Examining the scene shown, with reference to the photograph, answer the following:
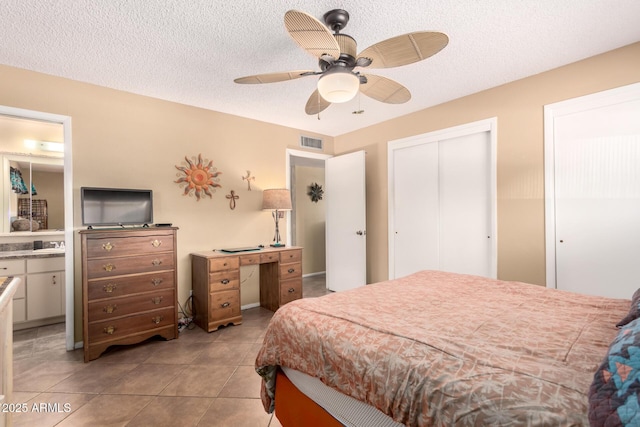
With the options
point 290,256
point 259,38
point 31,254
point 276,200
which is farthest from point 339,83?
point 31,254

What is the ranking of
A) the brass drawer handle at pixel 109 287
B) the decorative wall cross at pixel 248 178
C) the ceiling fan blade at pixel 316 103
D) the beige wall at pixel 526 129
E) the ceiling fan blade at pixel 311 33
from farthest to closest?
the decorative wall cross at pixel 248 178 < the brass drawer handle at pixel 109 287 < the beige wall at pixel 526 129 < the ceiling fan blade at pixel 316 103 < the ceiling fan blade at pixel 311 33

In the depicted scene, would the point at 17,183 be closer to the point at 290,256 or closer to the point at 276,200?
the point at 276,200

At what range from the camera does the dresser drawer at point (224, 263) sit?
10.1 feet

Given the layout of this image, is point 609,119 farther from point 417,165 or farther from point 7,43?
point 7,43

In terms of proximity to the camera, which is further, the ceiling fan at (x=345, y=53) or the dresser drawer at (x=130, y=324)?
the dresser drawer at (x=130, y=324)

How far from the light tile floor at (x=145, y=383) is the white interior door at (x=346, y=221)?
1.79m

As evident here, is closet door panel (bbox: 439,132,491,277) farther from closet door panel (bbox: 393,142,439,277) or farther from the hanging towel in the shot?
the hanging towel

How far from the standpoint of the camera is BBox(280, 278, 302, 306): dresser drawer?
11.9 feet

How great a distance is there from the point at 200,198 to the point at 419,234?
107 inches

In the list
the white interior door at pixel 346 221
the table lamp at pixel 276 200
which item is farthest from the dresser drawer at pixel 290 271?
the white interior door at pixel 346 221

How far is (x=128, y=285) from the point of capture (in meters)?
2.66

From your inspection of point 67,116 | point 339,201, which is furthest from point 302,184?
point 67,116

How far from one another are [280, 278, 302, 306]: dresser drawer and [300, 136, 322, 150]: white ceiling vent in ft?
6.70

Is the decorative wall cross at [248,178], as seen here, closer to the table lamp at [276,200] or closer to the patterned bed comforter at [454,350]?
the table lamp at [276,200]
